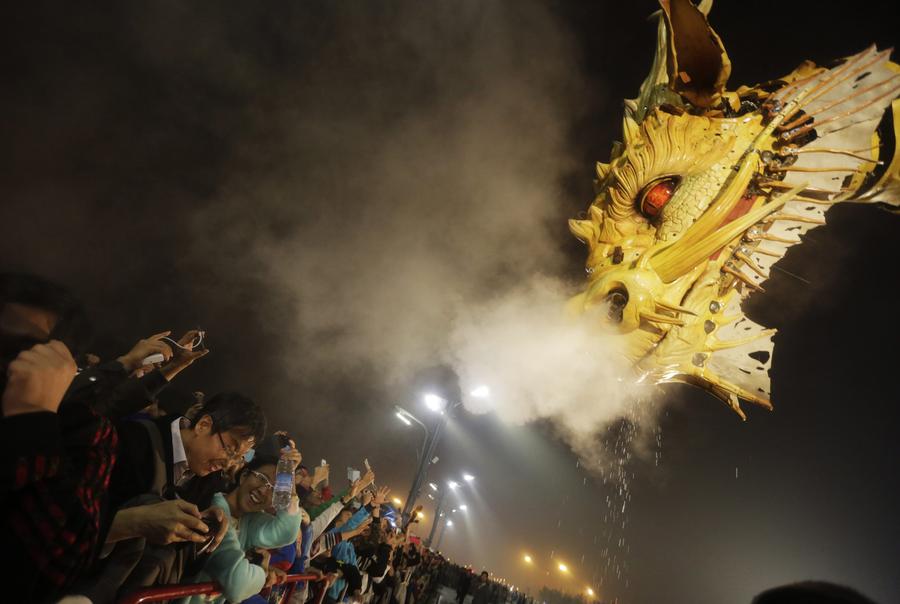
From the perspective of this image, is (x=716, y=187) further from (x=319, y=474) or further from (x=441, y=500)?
(x=441, y=500)

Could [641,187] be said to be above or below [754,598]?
above

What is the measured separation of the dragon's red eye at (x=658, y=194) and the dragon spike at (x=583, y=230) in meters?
0.58

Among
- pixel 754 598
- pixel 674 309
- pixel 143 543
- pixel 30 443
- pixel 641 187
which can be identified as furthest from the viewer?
pixel 641 187

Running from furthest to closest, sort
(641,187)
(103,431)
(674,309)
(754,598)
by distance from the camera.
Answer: (641,187)
(674,309)
(103,431)
(754,598)

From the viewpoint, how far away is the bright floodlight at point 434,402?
31.9 feet

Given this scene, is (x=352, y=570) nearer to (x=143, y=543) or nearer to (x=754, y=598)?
(x=143, y=543)

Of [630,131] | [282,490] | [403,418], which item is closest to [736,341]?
[630,131]

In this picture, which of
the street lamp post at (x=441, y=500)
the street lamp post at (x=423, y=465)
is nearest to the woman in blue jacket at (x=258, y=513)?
the street lamp post at (x=423, y=465)

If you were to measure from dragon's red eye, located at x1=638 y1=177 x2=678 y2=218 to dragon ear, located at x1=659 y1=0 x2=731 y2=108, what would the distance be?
85 centimetres

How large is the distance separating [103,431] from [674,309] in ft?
12.6

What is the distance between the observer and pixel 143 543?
1.79 m

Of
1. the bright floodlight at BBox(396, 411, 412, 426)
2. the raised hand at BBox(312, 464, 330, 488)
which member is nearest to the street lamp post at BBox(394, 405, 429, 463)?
the bright floodlight at BBox(396, 411, 412, 426)

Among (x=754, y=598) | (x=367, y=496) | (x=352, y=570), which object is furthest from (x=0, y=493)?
(x=352, y=570)

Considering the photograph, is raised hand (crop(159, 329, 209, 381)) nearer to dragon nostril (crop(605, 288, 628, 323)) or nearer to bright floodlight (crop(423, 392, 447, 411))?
dragon nostril (crop(605, 288, 628, 323))
